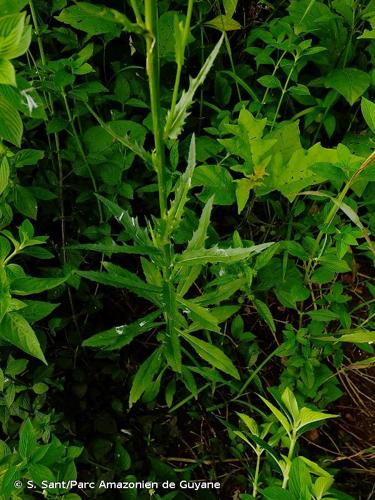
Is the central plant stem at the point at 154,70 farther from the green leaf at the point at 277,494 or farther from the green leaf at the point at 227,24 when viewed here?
the green leaf at the point at 227,24

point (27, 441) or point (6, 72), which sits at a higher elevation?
point (6, 72)

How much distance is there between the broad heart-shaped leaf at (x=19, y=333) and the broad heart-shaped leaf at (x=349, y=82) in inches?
37.0

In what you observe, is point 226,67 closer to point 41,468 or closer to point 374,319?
point 374,319

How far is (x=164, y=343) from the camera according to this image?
111cm

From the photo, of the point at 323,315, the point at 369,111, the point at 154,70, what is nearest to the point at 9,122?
the point at 154,70

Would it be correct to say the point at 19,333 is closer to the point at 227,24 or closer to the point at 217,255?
the point at 217,255

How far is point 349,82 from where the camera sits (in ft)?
4.52

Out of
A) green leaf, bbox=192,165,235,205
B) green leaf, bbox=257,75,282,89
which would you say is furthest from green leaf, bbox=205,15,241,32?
green leaf, bbox=192,165,235,205

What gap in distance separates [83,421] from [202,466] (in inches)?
12.3

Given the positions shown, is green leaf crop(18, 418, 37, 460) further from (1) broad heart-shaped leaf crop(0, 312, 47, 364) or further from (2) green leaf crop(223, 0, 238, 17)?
(2) green leaf crop(223, 0, 238, 17)

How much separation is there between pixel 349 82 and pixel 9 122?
0.92 metres

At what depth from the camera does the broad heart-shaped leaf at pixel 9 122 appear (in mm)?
786

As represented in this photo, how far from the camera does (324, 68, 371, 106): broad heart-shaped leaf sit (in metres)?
1.35

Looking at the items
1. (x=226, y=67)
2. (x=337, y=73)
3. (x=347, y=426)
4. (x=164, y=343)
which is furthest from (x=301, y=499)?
(x=226, y=67)
